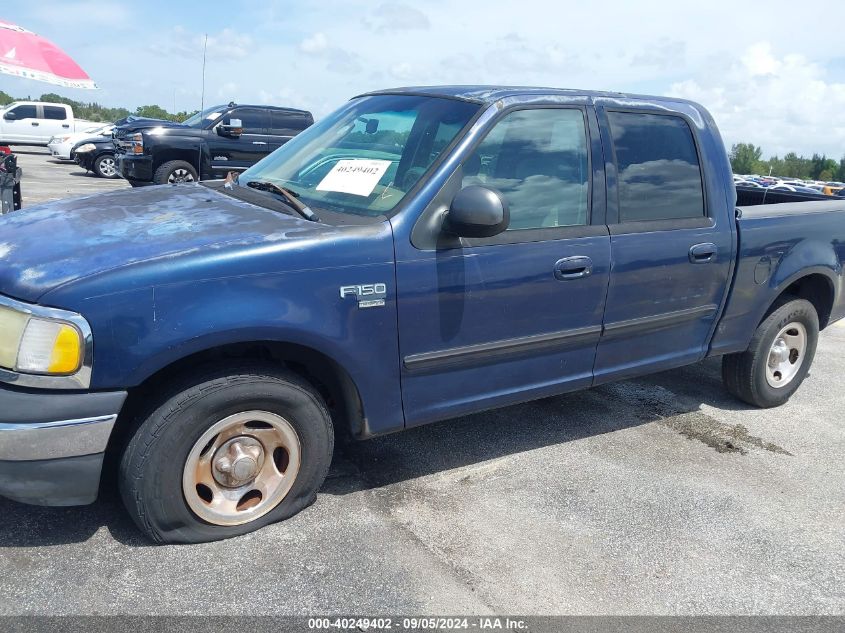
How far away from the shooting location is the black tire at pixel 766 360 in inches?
185

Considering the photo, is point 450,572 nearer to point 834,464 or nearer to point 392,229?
point 392,229

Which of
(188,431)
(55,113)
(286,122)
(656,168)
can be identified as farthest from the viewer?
Answer: (55,113)

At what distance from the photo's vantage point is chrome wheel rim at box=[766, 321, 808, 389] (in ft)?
15.9

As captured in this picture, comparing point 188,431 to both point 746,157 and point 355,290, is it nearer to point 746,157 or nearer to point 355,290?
point 355,290

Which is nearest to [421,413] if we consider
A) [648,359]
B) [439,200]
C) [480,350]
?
[480,350]

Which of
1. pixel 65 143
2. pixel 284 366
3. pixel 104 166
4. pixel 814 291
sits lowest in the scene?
pixel 284 366

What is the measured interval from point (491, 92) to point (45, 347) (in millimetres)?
2262

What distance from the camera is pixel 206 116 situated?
14.8 metres

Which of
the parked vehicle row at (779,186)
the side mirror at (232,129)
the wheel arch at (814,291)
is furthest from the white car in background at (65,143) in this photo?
the wheel arch at (814,291)

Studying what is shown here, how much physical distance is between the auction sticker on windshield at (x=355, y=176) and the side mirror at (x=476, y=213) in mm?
450

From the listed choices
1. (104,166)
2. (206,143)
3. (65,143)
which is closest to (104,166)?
(104,166)

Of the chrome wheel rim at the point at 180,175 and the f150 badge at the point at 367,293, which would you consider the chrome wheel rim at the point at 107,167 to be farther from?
the f150 badge at the point at 367,293

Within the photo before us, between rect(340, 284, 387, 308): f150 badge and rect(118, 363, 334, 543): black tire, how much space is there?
412 mm

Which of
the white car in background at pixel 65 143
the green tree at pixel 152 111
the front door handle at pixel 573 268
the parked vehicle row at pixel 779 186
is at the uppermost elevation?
the green tree at pixel 152 111
